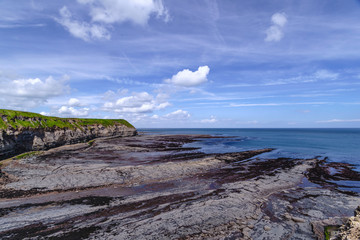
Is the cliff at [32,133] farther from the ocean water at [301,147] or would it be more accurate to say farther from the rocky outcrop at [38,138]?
the ocean water at [301,147]

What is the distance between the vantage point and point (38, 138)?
41375 mm

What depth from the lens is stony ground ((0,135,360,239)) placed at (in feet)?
37.3

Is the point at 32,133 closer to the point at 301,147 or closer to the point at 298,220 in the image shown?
the point at 298,220

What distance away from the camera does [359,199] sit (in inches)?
656

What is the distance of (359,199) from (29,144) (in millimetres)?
55699

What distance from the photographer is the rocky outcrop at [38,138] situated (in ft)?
106

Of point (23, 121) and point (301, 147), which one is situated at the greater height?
point (23, 121)

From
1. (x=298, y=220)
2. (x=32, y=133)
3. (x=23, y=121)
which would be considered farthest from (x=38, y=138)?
(x=298, y=220)

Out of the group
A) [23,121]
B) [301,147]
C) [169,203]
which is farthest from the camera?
[301,147]

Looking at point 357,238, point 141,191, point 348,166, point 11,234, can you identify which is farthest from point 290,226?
point 348,166

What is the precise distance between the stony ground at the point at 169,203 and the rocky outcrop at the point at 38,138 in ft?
30.3

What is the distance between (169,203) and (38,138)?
138 feet

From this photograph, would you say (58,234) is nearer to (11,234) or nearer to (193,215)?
(11,234)

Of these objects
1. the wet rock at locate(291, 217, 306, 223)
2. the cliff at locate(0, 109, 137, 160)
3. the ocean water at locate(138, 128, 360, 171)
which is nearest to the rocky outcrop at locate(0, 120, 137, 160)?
the cliff at locate(0, 109, 137, 160)
